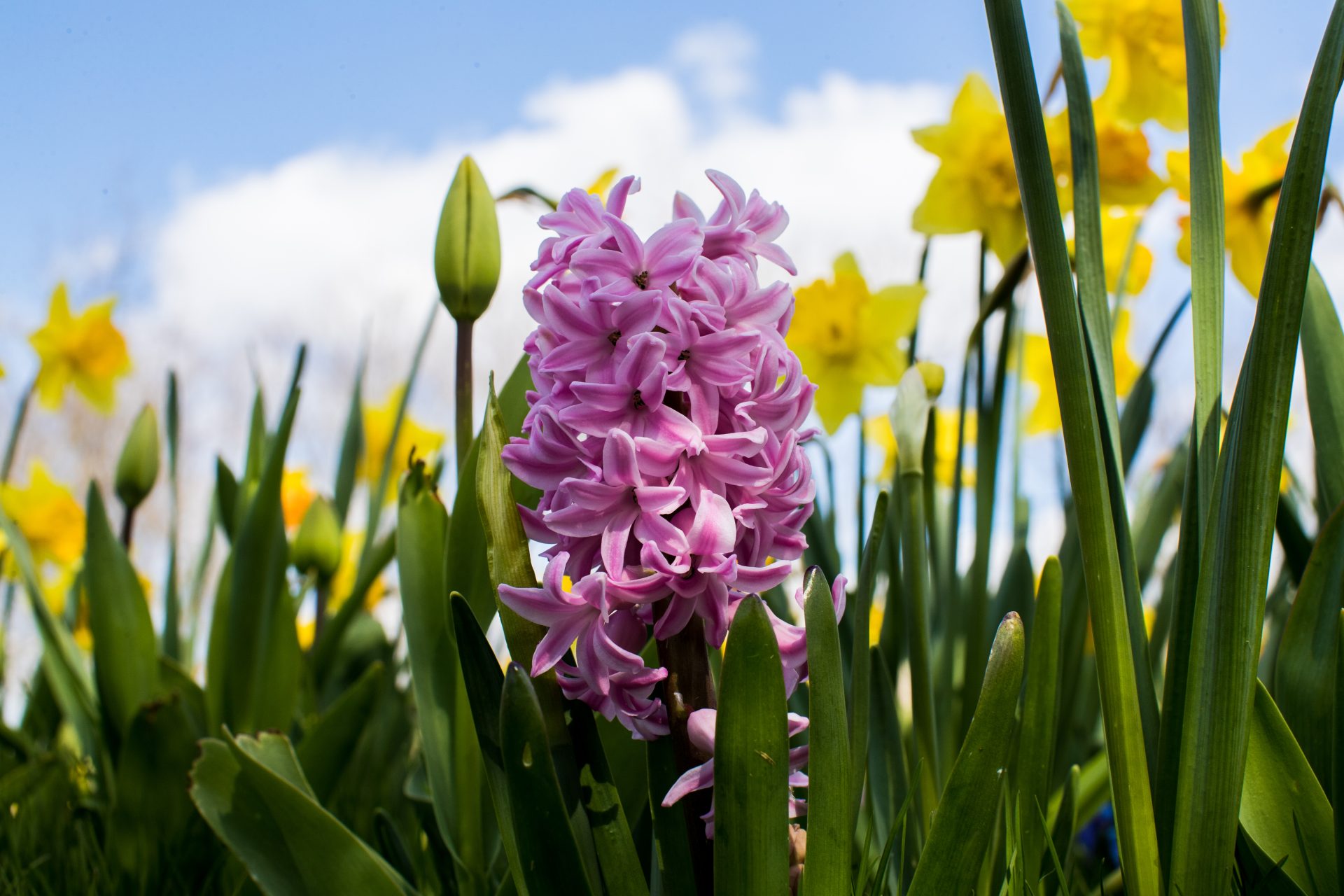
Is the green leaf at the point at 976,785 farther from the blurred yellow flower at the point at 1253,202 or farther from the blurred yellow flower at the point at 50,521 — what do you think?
the blurred yellow flower at the point at 50,521

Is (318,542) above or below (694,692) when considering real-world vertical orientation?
above

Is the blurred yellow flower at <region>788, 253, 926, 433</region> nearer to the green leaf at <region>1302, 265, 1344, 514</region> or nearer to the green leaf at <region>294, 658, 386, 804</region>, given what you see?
the green leaf at <region>1302, 265, 1344, 514</region>

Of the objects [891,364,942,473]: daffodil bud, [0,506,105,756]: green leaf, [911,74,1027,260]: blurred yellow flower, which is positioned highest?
[911,74,1027,260]: blurred yellow flower

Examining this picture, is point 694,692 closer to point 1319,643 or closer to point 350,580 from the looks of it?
point 1319,643

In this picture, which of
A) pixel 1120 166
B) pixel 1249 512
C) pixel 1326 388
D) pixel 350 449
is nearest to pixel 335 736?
pixel 350 449

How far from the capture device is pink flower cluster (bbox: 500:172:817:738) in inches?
20.8

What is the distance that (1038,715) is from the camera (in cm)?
69

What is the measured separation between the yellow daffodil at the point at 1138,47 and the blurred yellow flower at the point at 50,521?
2.26 meters

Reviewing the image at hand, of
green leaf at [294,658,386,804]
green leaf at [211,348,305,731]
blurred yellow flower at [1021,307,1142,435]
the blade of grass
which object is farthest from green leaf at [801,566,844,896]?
blurred yellow flower at [1021,307,1142,435]

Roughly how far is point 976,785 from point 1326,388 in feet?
1.61

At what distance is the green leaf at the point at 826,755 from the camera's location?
0.52 meters

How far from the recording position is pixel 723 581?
0.54 m

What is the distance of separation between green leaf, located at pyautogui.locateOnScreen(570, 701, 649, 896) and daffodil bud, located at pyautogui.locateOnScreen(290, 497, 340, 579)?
915 millimetres

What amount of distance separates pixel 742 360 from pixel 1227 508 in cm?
30
